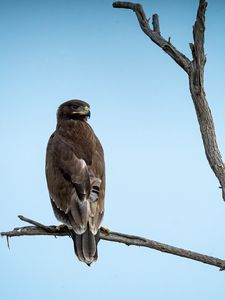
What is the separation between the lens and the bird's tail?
21.9 feet

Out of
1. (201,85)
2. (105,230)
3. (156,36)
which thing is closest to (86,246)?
(105,230)

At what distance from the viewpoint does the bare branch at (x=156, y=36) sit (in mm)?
6441

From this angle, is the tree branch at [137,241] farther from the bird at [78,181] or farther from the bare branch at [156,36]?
the bare branch at [156,36]

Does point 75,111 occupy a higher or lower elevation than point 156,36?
lower

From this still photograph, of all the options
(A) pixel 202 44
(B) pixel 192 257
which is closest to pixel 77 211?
(B) pixel 192 257

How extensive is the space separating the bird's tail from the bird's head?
2.53 meters

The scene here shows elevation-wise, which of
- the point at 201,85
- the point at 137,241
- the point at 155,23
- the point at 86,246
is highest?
the point at 155,23

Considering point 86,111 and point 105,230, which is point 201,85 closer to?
point 105,230

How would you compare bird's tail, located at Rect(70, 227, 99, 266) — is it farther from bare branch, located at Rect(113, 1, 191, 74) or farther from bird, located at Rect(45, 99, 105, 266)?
bare branch, located at Rect(113, 1, 191, 74)

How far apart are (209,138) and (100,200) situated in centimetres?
174

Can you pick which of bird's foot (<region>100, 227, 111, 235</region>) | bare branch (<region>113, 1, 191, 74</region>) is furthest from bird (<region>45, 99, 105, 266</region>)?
bare branch (<region>113, 1, 191, 74</region>)

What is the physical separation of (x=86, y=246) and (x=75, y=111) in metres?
2.80

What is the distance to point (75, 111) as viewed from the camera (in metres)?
9.04

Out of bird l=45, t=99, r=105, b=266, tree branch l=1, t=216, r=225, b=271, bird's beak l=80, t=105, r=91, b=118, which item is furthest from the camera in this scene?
bird's beak l=80, t=105, r=91, b=118
